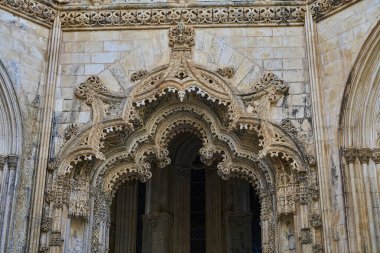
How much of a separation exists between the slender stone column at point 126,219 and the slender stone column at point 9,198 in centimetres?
452

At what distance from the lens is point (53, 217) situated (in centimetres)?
984

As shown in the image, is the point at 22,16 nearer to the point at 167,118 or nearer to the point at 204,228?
the point at 167,118

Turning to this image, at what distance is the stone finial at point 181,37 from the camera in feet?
35.6

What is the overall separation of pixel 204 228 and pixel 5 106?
5.71m

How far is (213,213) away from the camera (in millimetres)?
13789

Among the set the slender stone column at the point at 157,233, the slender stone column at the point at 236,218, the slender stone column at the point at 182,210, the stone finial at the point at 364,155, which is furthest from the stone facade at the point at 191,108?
the slender stone column at the point at 236,218

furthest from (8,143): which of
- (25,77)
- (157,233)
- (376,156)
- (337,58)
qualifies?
(376,156)

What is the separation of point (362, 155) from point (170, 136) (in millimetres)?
3363

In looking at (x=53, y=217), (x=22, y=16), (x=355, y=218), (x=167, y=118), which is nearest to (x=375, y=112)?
(x=355, y=218)

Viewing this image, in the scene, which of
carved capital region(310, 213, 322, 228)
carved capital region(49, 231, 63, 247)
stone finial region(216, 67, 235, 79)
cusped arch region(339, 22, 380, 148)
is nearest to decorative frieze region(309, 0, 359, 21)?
cusped arch region(339, 22, 380, 148)

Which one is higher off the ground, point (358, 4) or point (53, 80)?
point (358, 4)

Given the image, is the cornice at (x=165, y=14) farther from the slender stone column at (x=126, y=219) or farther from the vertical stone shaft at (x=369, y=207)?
the slender stone column at (x=126, y=219)

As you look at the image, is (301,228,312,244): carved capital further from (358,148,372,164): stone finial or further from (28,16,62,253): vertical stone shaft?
(28,16,62,253): vertical stone shaft

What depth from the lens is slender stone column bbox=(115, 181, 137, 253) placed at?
1380cm
